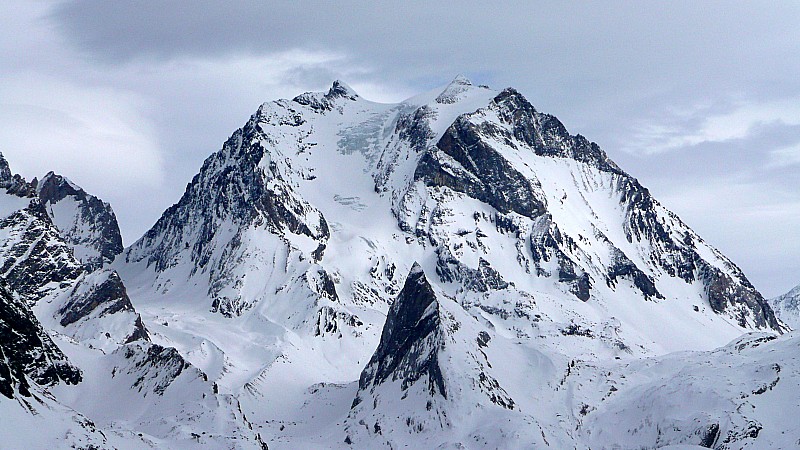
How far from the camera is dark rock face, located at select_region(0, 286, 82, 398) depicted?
13925 cm

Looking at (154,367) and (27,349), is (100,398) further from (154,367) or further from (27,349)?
(27,349)

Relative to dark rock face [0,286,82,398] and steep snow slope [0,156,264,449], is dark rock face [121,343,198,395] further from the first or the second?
dark rock face [0,286,82,398]

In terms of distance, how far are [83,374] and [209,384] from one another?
28194 mm

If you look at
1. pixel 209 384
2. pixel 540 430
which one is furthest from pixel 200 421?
pixel 540 430

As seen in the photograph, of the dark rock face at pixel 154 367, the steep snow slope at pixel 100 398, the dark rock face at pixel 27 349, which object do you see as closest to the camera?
the steep snow slope at pixel 100 398

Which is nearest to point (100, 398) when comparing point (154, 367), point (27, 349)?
point (154, 367)

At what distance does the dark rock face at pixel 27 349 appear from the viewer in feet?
457

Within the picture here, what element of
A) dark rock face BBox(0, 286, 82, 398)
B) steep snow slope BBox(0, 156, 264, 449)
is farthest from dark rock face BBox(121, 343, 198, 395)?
dark rock face BBox(0, 286, 82, 398)

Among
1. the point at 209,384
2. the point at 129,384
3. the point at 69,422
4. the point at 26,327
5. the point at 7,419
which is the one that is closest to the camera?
the point at 7,419

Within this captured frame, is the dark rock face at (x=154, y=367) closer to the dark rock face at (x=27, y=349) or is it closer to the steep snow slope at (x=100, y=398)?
the steep snow slope at (x=100, y=398)

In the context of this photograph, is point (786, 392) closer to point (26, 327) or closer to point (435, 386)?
point (435, 386)

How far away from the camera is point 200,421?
153625 mm

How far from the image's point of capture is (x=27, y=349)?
5871 inches

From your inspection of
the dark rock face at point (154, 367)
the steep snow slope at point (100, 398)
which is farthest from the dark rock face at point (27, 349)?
the dark rock face at point (154, 367)
